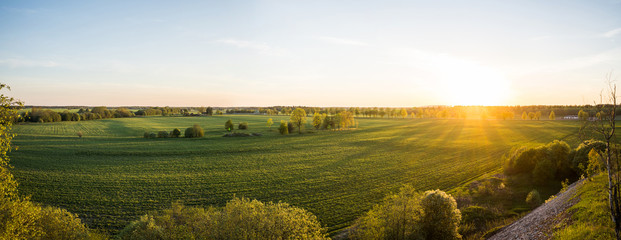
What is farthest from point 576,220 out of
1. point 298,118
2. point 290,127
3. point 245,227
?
point 290,127

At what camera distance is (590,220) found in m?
13.7

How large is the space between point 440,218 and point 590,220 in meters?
8.35

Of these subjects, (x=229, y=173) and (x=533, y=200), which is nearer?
(x=533, y=200)

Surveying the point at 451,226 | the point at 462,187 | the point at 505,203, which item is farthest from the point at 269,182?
the point at 505,203

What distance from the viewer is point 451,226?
1997 centimetres

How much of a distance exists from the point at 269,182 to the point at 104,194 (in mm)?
18497

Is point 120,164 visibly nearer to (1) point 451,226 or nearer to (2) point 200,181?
(2) point 200,181

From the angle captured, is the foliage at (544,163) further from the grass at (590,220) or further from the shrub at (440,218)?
the shrub at (440,218)

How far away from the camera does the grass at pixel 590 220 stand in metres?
12.4

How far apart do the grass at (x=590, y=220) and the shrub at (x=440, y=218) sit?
21.4 feet

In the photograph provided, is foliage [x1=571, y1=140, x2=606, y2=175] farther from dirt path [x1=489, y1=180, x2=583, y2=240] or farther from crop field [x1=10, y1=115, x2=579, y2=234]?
dirt path [x1=489, y1=180, x2=583, y2=240]

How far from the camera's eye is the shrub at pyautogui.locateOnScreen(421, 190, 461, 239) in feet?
65.4

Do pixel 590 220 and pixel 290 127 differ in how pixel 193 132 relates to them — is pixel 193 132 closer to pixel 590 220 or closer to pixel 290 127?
pixel 290 127

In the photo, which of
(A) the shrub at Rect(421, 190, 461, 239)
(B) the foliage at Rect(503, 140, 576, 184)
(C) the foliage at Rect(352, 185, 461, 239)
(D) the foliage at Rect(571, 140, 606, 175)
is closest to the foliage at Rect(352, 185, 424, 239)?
(C) the foliage at Rect(352, 185, 461, 239)
